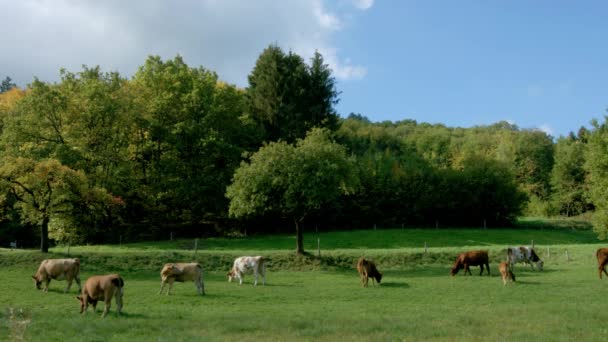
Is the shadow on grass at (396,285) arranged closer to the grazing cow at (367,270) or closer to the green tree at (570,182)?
the grazing cow at (367,270)

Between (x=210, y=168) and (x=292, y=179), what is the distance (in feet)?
59.4

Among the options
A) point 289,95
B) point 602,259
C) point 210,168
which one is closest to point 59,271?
point 602,259

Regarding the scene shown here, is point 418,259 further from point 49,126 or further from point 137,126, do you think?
point 49,126

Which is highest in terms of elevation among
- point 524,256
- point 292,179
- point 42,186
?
point 292,179

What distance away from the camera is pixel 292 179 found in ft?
107

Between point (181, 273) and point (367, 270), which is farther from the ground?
point (181, 273)

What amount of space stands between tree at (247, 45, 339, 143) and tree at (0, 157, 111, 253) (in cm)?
2346

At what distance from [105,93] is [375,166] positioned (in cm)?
3118

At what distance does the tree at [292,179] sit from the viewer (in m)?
32.3

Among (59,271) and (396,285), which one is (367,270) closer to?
(396,285)

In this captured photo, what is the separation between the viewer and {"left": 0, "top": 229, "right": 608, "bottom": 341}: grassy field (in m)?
13.4

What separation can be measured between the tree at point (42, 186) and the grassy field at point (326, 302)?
2839 mm

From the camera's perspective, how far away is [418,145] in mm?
107938

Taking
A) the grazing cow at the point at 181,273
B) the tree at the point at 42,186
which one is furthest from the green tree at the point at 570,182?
the grazing cow at the point at 181,273
